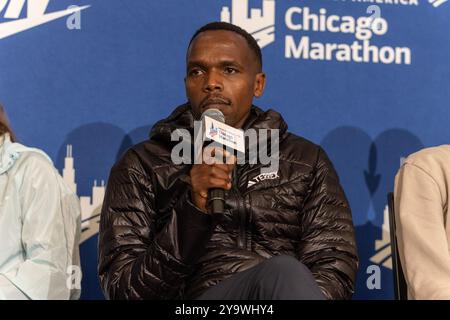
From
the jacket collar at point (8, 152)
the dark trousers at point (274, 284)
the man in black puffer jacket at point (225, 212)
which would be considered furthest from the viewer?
the jacket collar at point (8, 152)

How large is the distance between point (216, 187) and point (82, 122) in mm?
1349

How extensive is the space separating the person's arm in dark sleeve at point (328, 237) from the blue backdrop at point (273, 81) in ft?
2.06

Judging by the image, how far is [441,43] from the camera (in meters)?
3.49

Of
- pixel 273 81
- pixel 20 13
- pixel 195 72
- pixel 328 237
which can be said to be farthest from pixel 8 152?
pixel 273 81

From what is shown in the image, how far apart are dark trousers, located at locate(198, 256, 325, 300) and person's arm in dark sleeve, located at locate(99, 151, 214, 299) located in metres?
0.16

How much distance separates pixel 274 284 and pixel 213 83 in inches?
35.3

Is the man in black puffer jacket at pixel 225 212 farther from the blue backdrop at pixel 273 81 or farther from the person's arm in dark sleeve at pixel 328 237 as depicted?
the blue backdrop at pixel 273 81

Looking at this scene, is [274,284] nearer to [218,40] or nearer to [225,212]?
[225,212]

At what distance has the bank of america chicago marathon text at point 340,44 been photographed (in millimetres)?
3389

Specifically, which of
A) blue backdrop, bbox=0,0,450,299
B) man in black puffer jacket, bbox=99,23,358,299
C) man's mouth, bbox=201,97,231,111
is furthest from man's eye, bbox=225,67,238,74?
blue backdrop, bbox=0,0,450,299

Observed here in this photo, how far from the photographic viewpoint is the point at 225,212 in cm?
261

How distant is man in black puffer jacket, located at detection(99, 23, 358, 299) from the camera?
91.6 inches
